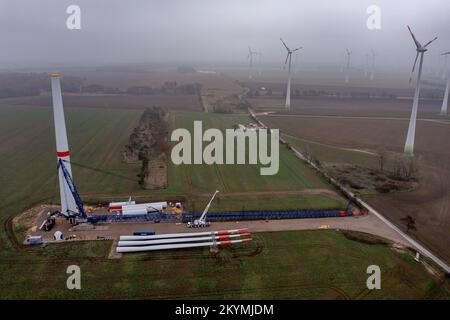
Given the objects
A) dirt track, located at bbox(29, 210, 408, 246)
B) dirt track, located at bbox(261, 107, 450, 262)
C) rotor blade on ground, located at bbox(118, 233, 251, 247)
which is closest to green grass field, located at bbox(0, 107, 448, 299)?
rotor blade on ground, located at bbox(118, 233, 251, 247)

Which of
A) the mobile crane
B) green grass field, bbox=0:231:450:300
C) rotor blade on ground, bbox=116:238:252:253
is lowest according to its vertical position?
green grass field, bbox=0:231:450:300

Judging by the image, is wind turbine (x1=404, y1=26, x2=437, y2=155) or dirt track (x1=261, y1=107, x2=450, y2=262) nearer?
dirt track (x1=261, y1=107, x2=450, y2=262)

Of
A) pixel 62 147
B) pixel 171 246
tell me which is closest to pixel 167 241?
pixel 171 246

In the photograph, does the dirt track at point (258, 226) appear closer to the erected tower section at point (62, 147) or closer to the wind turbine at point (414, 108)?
the erected tower section at point (62, 147)

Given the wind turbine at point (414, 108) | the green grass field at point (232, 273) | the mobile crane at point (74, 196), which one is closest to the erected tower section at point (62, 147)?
the mobile crane at point (74, 196)

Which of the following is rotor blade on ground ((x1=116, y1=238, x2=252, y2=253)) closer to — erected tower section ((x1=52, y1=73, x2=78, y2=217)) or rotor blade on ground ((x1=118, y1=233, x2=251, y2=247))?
rotor blade on ground ((x1=118, y1=233, x2=251, y2=247))

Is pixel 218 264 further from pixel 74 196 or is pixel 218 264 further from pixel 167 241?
pixel 74 196

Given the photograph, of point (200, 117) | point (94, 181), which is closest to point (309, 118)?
point (200, 117)

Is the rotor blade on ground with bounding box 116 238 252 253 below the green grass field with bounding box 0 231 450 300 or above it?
above
